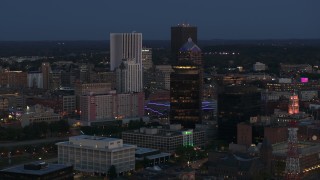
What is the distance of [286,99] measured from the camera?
6134 centimetres

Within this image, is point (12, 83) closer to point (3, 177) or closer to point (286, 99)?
point (286, 99)

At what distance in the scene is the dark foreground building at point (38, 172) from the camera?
31.6 m

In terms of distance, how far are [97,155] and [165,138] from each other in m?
7.43

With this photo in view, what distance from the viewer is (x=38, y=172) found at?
3180 centimetres

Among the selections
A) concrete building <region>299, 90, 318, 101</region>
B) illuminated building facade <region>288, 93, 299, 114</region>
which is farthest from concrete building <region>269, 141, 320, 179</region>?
concrete building <region>299, 90, 318, 101</region>

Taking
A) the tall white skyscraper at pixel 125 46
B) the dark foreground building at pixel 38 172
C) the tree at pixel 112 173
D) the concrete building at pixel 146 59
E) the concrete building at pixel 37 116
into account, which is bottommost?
the tree at pixel 112 173

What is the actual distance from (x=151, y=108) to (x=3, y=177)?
107 feet

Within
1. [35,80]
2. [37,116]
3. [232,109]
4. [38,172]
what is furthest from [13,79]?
[38,172]

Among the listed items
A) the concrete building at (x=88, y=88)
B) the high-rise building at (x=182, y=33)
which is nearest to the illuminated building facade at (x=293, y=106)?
the concrete building at (x=88, y=88)

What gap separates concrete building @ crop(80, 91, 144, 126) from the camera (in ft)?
187

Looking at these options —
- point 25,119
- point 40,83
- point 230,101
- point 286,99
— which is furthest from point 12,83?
point 230,101

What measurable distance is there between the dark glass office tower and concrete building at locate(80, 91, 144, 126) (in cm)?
882

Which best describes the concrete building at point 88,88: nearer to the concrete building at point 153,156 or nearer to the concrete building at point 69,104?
the concrete building at point 69,104

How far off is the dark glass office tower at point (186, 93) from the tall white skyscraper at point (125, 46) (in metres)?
37.0
